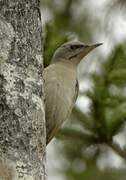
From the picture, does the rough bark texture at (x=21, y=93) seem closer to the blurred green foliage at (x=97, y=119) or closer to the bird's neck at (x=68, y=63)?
the blurred green foliage at (x=97, y=119)

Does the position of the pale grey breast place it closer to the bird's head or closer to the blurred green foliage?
the blurred green foliage

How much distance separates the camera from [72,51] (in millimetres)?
5633

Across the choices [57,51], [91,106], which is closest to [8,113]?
[91,106]

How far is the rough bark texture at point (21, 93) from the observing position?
312 centimetres

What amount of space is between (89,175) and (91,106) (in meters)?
1.05

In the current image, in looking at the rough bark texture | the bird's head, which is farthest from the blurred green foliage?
the rough bark texture

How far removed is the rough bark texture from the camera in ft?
10.2

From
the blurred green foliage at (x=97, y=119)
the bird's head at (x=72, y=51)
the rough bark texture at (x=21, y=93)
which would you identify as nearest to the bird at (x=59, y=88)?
the bird's head at (x=72, y=51)

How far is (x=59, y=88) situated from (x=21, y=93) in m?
1.52

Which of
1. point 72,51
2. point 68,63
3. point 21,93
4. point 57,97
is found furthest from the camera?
point 72,51

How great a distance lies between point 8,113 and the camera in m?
3.17

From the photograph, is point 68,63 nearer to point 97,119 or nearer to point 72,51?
point 72,51

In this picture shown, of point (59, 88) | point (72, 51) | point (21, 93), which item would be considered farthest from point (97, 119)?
point (21, 93)

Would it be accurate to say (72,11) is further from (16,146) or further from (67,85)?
(16,146)
